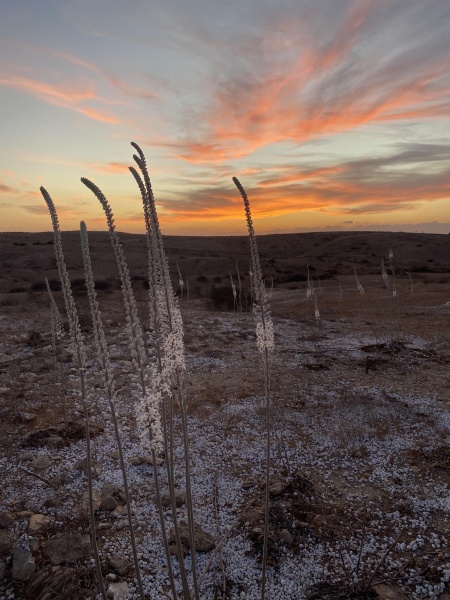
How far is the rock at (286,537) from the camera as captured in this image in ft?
19.2

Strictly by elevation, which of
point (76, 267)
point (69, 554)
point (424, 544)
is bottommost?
point (424, 544)

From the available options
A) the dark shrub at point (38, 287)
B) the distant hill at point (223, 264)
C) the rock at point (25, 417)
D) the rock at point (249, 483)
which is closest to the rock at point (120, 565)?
the rock at point (249, 483)

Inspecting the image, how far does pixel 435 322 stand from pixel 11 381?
17.3 m

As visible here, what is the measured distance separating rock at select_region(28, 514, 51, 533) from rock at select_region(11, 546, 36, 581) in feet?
1.79

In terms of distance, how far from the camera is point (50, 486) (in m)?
7.22

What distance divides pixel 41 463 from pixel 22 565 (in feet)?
9.03

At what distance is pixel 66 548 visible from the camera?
5.60 metres

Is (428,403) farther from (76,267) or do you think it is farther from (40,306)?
(76,267)

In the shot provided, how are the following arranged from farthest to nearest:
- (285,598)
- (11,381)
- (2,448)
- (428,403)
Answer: (11,381)
(428,403)
(2,448)
(285,598)

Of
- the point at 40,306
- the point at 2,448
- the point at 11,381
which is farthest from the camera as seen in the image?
the point at 40,306

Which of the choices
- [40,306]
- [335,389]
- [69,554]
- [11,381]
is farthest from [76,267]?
[69,554]

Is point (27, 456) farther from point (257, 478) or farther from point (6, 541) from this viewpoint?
point (257, 478)

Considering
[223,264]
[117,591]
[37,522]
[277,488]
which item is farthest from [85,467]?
[223,264]

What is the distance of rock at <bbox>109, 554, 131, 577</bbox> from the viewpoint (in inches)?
210
